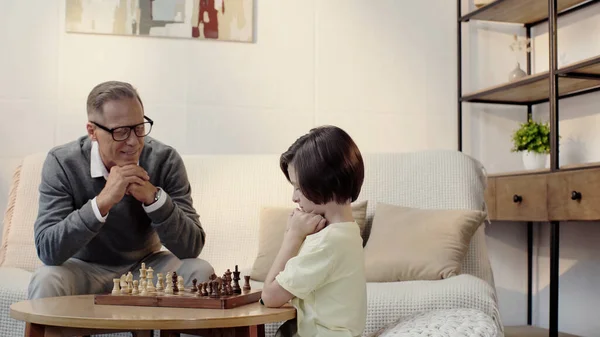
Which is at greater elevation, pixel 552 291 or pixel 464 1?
pixel 464 1

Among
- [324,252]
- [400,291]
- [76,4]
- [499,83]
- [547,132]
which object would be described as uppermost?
[76,4]

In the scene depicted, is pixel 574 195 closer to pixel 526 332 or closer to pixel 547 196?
pixel 547 196

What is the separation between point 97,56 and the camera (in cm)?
356

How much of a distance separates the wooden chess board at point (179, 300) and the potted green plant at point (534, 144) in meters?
2.32

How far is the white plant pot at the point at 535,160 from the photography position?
12.1 ft

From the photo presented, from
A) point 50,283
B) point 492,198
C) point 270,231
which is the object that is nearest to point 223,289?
point 50,283

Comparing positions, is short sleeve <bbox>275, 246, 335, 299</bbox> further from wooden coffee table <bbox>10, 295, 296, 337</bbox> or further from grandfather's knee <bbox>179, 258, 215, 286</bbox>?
grandfather's knee <bbox>179, 258, 215, 286</bbox>

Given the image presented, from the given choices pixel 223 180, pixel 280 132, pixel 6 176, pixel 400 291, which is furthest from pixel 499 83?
pixel 6 176

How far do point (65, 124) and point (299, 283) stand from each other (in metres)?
2.25

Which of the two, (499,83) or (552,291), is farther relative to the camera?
(499,83)

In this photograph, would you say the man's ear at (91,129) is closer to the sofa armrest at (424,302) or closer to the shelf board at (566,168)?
the sofa armrest at (424,302)

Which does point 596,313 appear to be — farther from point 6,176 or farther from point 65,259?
point 6,176

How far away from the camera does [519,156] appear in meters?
4.12

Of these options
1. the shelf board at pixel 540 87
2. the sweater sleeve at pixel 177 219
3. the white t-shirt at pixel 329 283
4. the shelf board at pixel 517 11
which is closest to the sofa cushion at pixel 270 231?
the sweater sleeve at pixel 177 219
